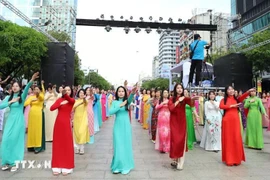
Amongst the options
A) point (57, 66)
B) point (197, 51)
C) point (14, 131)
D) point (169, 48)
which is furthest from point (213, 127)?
point (169, 48)

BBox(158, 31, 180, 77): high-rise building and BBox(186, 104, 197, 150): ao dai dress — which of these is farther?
BBox(158, 31, 180, 77): high-rise building

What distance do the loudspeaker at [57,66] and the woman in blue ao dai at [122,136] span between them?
473 centimetres

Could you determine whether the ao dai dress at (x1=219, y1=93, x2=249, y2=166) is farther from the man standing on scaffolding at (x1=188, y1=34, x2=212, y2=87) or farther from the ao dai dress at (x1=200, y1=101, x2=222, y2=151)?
the man standing on scaffolding at (x1=188, y1=34, x2=212, y2=87)

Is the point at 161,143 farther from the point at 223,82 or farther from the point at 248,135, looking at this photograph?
the point at 223,82

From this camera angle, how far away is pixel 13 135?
461 cm

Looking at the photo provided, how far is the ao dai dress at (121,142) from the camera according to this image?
4.40 m

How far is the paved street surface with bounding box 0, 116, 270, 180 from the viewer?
4.26 metres

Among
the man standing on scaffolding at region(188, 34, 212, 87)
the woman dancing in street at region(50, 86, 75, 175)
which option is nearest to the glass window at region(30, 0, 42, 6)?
the man standing on scaffolding at region(188, 34, 212, 87)

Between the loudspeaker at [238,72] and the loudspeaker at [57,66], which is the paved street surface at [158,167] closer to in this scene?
the loudspeaker at [57,66]

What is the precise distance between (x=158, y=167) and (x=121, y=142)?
39.9 inches

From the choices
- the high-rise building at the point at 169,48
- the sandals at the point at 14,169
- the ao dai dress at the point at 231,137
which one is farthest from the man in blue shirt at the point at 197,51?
the high-rise building at the point at 169,48

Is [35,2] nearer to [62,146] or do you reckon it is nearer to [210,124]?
[210,124]

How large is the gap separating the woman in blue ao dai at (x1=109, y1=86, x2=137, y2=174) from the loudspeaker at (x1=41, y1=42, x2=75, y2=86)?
4.73 metres

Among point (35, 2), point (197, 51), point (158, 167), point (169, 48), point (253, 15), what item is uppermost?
point (35, 2)
